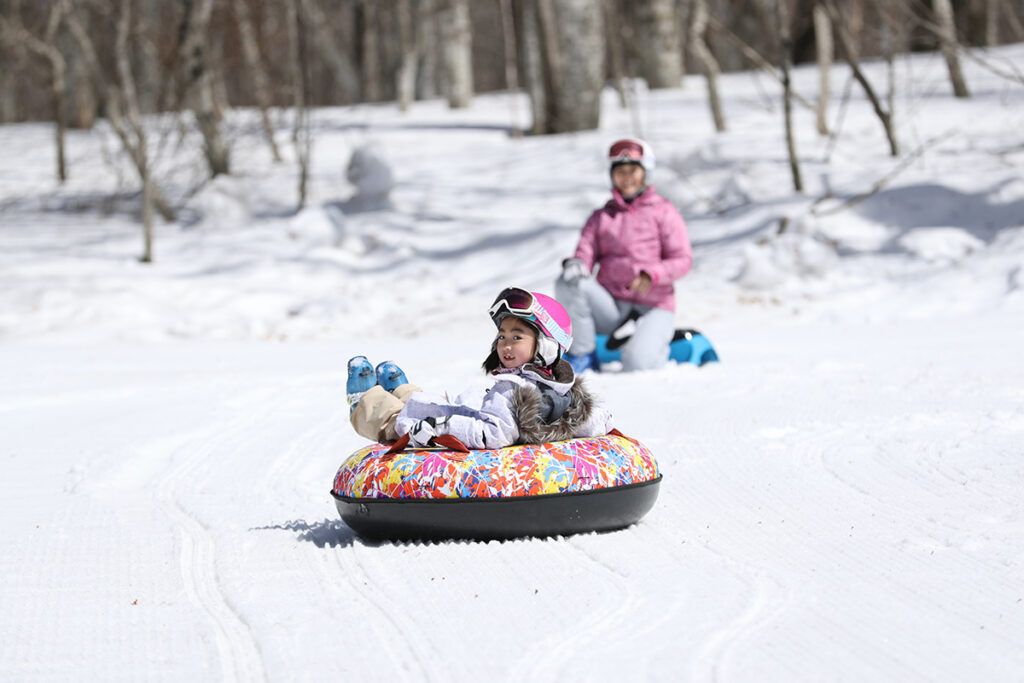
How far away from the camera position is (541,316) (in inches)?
157

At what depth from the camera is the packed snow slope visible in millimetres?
3020

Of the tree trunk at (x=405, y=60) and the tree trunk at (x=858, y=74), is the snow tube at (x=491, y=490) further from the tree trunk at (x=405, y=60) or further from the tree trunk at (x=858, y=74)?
the tree trunk at (x=405, y=60)

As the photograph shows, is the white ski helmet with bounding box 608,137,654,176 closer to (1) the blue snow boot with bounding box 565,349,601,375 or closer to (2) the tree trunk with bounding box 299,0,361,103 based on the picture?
(1) the blue snow boot with bounding box 565,349,601,375

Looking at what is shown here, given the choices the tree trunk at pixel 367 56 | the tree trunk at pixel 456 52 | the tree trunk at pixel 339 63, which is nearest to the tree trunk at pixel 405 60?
the tree trunk at pixel 456 52

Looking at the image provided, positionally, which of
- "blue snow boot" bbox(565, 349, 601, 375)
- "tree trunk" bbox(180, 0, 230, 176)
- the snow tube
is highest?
"tree trunk" bbox(180, 0, 230, 176)

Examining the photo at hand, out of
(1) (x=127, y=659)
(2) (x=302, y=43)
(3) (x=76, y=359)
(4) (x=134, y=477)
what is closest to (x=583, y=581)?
(1) (x=127, y=659)

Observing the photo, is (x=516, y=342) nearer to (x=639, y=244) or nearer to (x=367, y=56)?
(x=639, y=244)

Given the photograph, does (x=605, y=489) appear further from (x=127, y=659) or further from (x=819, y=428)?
(x=819, y=428)

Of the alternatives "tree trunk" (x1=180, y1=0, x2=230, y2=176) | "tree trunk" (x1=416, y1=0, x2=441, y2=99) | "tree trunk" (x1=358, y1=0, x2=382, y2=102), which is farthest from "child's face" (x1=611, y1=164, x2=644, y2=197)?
"tree trunk" (x1=358, y1=0, x2=382, y2=102)

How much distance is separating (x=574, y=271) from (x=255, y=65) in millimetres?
14220

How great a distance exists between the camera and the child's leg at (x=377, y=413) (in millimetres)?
4188

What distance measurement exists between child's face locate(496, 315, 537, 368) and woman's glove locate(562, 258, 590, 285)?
3.63 metres

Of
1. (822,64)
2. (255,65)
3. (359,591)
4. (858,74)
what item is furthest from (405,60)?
(359,591)

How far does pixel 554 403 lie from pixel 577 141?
1268cm
